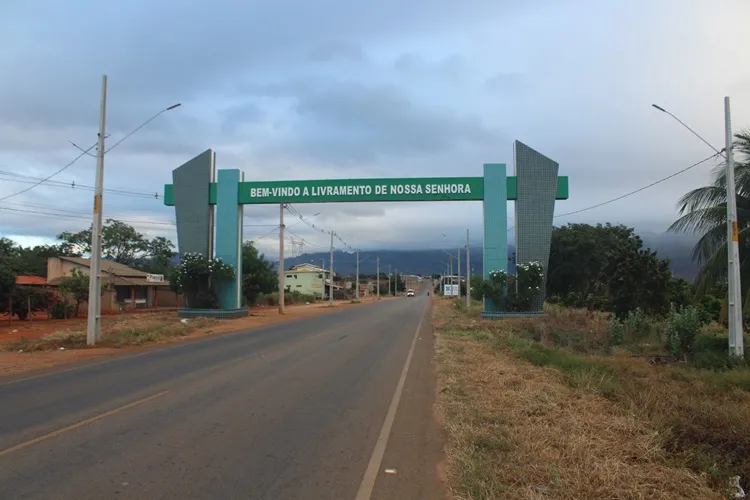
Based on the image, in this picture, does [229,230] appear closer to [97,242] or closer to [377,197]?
[377,197]

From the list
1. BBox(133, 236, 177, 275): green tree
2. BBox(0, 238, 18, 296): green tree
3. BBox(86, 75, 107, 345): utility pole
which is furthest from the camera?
BBox(133, 236, 177, 275): green tree

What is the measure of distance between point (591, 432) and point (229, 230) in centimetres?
3183

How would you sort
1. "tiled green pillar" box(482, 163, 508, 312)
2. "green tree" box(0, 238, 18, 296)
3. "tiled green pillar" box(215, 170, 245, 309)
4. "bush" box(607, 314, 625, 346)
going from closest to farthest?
"bush" box(607, 314, 625, 346) < "green tree" box(0, 238, 18, 296) < "tiled green pillar" box(482, 163, 508, 312) < "tiled green pillar" box(215, 170, 245, 309)

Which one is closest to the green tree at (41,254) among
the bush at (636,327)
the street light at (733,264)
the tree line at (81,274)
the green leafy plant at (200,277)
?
the tree line at (81,274)

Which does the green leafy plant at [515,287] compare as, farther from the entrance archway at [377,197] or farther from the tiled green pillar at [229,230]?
the tiled green pillar at [229,230]

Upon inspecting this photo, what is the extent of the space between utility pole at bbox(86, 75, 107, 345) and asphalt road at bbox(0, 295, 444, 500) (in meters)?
5.57

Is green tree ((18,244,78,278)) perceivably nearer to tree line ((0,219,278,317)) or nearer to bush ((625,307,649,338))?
tree line ((0,219,278,317))

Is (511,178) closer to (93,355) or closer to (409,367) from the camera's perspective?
(409,367)

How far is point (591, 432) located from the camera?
6887 mm

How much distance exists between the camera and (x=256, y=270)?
51719mm

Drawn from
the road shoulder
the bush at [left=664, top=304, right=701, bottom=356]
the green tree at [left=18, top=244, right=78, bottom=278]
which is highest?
the green tree at [left=18, top=244, right=78, bottom=278]

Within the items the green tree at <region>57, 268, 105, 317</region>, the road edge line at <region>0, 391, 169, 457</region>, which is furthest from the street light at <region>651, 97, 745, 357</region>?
the green tree at <region>57, 268, 105, 317</region>

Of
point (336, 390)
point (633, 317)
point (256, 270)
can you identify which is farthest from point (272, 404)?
point (256, 270)

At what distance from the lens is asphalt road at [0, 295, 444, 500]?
5324mm
